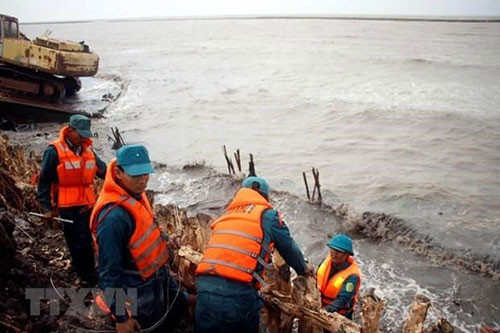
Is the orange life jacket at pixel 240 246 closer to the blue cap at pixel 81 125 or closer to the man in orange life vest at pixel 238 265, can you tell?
the man in orange life vest at pixel 238 265

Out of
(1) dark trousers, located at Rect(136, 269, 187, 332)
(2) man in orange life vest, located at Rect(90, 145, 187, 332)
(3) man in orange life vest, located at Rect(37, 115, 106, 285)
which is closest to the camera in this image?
(2) man in orange life vest, located at Rect(90, 145, 187, 332)

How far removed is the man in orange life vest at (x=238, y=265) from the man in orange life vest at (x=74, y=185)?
84.6 inches

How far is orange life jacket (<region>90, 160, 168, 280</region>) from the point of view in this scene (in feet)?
9.66

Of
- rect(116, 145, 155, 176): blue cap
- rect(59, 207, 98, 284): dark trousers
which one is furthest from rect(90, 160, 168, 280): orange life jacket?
rect(59, 207, 98, 284): dark trousers

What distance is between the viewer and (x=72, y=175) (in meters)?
4.52

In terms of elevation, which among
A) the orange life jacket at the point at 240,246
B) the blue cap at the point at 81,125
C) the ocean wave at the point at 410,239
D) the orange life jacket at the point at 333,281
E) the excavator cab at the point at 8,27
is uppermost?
the excavator cab at the point at 8,27

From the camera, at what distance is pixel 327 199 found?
1154 cm

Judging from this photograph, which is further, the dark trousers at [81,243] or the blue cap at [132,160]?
the dark trousers at [81,243]

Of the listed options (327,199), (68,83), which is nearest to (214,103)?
(68,83)

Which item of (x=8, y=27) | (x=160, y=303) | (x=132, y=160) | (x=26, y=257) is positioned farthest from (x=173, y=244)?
(x=8, y=27)

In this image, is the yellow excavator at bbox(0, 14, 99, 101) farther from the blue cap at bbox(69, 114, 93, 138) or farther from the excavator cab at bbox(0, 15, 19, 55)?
the blue cap at bbox(69, 114, 93, 138)

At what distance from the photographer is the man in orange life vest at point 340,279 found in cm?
416

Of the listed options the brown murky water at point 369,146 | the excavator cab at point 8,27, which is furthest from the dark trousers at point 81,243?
the excavator cab at point 8,27

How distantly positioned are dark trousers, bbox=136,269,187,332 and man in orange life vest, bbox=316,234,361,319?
4.97ft
